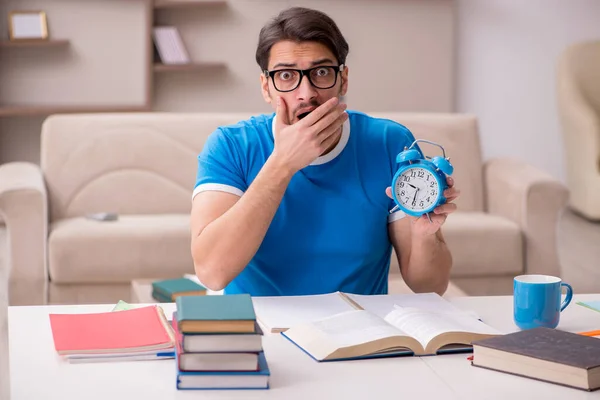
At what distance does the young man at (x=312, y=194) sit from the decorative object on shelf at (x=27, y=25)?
3698mm

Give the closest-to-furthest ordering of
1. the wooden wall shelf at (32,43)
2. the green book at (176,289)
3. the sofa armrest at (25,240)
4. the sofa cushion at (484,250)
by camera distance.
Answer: the green book at (176,289) → the sofa armrest at (25,240) → the sofa cushion at (484,250) → the wooden wall shelf at (32,43)

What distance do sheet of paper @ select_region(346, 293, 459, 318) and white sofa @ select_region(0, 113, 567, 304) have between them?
178cm

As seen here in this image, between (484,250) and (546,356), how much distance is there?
7.17ft

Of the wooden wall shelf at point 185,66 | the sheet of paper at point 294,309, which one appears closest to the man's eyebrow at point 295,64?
the sheet of paper at point 294,309

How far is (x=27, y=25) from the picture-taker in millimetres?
5293

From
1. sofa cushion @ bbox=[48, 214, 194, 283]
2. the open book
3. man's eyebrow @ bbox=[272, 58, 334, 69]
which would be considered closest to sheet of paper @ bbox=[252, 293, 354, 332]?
the open book

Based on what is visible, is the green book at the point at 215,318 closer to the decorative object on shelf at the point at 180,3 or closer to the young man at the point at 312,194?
the young man at the point at 312,194

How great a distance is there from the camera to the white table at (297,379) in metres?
1.28

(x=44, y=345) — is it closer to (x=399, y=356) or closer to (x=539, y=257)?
(x=399, y=356)

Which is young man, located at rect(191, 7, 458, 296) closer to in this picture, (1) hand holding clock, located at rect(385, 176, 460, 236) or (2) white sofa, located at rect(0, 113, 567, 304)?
(1) hand holding clock, located at rect(385, 176, 460, 236)

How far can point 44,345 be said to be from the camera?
4.88ft

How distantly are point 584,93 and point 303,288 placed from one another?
12.9 ft

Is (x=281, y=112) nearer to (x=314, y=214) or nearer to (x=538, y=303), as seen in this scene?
(x=314, y=214)

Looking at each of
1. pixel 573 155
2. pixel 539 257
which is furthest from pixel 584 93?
pixel 539 257
